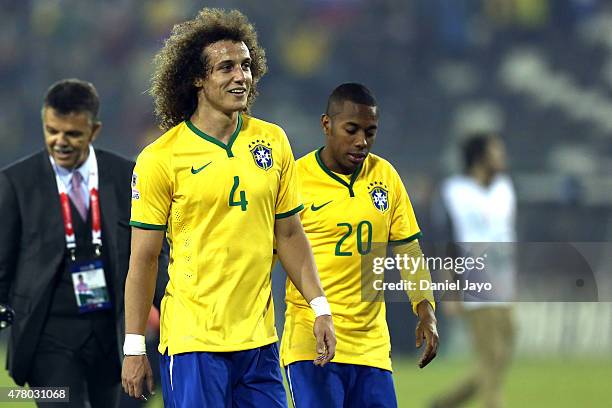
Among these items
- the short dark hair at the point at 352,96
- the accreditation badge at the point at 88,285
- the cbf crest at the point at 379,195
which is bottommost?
the accreditation badge at the point at 88,285

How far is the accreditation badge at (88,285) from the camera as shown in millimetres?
Result: 5645

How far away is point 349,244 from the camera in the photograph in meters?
5.42

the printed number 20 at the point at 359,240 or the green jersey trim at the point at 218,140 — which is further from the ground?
the green jersey trim at the point at 218,140

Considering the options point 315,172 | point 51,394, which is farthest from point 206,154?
point 51,394

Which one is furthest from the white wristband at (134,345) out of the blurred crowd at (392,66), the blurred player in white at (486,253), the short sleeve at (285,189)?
the blurred crowd at (392,66)

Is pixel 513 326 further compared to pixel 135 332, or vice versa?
pixel 513 326

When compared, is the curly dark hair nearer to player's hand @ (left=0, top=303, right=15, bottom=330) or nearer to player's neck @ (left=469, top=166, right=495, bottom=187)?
player's hand @ (left=0, top=303, right=15, bottom=330)

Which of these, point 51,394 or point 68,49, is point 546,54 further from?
point 51,394

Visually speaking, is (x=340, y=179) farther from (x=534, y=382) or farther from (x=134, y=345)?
(x=534, y=382)

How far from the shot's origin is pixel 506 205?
9453mm

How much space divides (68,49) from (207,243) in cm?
1464

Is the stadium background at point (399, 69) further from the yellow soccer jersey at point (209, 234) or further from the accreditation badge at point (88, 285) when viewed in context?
the yellow soccer jersey at point (209, 234)

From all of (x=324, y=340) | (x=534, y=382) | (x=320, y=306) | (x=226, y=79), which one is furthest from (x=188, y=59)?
(x=534, y=382)

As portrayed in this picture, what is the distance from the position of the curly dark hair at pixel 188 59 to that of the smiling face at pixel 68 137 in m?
1.24
